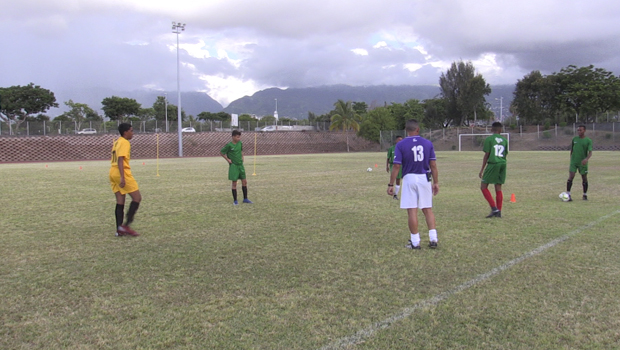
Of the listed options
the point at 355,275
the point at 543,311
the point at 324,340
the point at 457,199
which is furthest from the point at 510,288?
the point at 457,199

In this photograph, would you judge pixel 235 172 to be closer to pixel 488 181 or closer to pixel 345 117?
pixel 488 181

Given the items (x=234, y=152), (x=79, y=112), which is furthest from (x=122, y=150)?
(x=79, y=112)

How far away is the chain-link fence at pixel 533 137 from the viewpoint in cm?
5091

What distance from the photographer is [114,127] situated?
55.3m

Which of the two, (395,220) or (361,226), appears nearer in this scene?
(361,226)

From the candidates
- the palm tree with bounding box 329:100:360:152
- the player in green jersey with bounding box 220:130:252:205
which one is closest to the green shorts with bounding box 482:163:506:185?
the player in green jersey with bounding box 220:130:252:205

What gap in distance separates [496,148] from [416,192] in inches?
136

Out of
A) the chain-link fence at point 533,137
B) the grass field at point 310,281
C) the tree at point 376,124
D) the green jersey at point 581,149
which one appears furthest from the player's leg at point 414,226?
the tree at point 376,124

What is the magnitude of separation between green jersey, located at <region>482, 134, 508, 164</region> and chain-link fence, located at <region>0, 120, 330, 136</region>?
2076 inches

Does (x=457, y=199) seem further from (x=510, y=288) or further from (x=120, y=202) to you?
(x=120, y=202)

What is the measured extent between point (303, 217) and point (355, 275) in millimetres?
3861

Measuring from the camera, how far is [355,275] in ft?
16.6

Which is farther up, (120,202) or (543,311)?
(120,202)

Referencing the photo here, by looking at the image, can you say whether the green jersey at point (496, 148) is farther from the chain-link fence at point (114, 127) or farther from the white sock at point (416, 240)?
the chain-link fence at point (114, 127)
